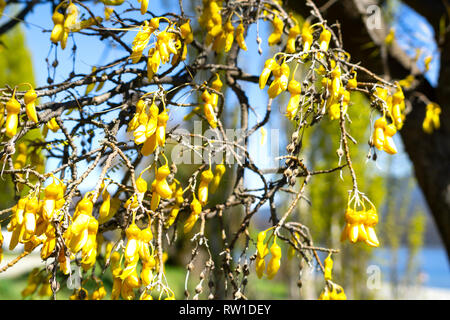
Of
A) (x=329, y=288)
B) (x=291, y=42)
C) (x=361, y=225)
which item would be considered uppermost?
(x=291, y=42)

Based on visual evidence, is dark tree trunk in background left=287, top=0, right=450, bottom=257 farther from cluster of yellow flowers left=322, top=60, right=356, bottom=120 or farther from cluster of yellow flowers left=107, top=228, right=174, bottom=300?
cluster of yellow flowers left=107, top=228, right=174, bottom=300

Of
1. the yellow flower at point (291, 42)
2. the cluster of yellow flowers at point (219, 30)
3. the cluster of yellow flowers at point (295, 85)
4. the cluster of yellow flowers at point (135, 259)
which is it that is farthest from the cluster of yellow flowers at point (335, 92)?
the cluster of yellow flowers at point (135, 259)

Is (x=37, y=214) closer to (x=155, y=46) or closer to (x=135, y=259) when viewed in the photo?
(x=135, y=259)

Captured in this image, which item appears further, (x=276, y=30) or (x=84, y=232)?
(x=276, y=30)

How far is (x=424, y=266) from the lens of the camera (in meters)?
11.4

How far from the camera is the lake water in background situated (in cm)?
459

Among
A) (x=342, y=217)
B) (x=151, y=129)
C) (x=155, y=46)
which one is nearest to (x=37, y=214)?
(x=151, y=129)

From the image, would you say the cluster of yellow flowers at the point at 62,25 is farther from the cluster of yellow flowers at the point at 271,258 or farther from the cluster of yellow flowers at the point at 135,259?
the cluster of yellow flowers at the point at 271,258

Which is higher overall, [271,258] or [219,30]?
[219,30]

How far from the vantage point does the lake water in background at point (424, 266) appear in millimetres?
4590

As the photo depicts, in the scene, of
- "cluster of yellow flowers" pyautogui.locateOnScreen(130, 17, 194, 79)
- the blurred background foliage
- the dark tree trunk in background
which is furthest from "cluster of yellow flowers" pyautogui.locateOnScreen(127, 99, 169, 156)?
the blurred background foliage

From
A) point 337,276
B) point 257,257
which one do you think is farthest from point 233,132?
point 337,276

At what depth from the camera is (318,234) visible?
3.86m

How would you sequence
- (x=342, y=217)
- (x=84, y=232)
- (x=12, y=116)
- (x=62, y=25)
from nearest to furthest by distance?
(x=84, y=232) < (x=12, y=116) < (x=62, y=25) < (x=342, y=217)
